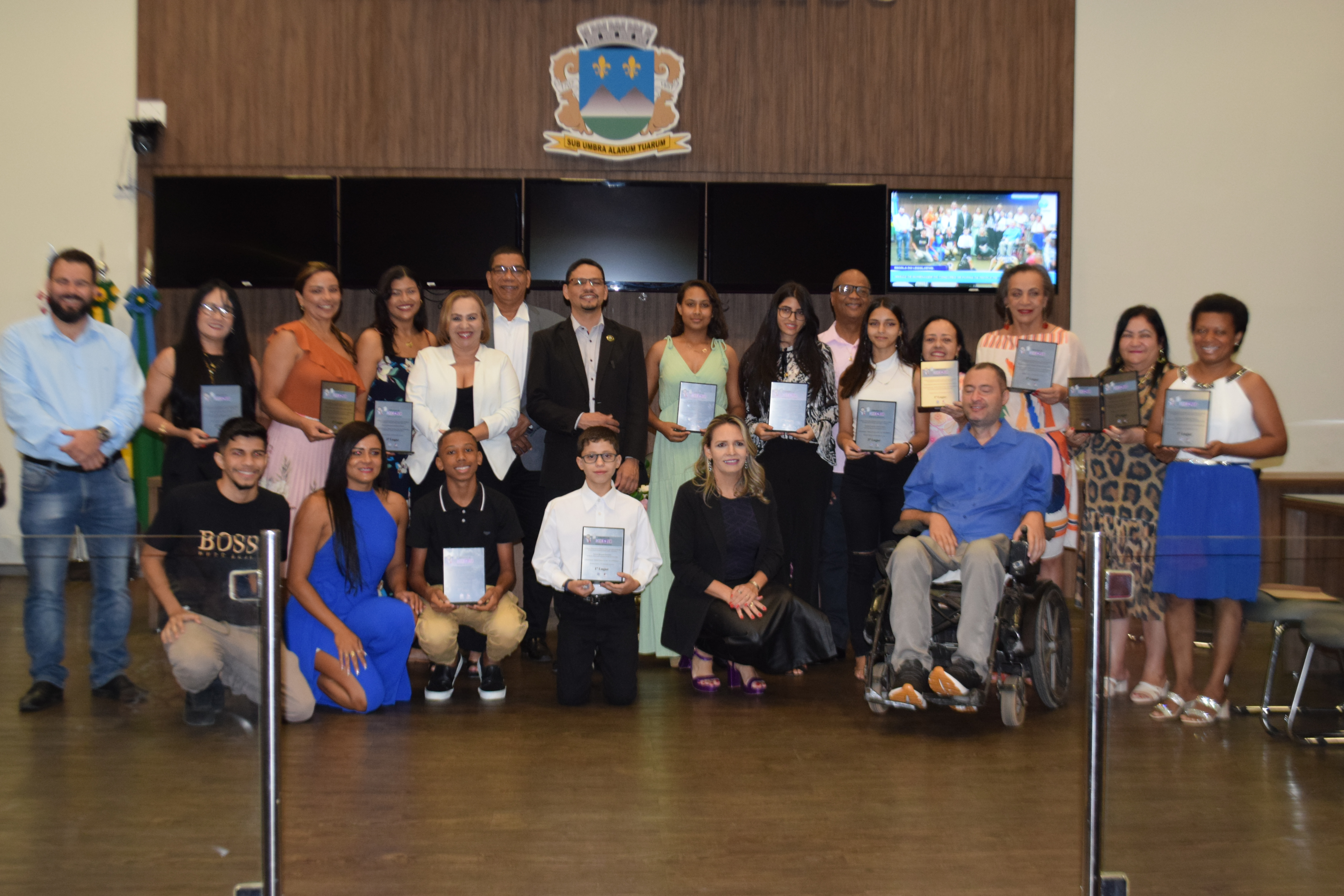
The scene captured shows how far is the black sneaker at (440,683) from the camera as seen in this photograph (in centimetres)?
420

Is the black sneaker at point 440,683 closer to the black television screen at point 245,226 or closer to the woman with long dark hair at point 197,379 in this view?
the woman with long dark hair at point 197,379

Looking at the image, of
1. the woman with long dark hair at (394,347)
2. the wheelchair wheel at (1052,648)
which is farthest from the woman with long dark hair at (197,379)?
the wheelchair wheel at (1052,648)

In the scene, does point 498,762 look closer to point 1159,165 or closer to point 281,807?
point 281,807

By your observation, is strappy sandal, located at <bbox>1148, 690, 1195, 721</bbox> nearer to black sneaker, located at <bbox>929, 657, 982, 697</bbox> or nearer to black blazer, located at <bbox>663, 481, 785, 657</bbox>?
black sneaker, located at <bbox>929, 657, 982, 697</bbox>

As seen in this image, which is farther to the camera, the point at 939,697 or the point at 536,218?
the point at 536,218

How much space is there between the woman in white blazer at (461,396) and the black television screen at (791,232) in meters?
2.25

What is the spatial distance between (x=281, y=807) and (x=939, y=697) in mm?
2159

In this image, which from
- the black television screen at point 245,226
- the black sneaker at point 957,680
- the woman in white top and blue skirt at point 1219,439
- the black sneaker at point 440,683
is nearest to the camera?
the black sneaker at point 957,680

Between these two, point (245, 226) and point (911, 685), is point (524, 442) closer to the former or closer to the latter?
point (911, 685)

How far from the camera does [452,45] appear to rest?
6621mm

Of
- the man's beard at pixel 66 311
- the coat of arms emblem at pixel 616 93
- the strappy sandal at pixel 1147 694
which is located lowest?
the strappy sandal at pixel 1147 694

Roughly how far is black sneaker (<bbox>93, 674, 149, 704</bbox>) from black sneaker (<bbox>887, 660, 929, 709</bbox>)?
7.75 feet

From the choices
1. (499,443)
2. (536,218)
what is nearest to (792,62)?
(536,218)

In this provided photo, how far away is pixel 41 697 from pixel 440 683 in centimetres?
190
